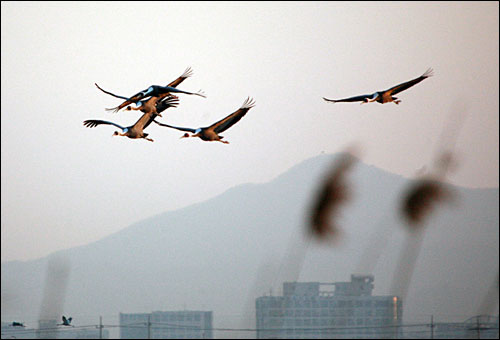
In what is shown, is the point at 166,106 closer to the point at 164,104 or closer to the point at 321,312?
the point at 164,104

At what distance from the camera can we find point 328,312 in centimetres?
18650

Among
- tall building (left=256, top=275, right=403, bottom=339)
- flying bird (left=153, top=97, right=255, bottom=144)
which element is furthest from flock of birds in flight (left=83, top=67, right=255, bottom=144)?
tall building (left=256, top=275, right=403, bottom=339)

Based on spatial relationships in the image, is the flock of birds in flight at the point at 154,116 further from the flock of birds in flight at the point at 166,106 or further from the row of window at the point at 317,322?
the row of window at the point at 317,322

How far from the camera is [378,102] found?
18688 millimetres

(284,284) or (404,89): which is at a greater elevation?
(284,284)

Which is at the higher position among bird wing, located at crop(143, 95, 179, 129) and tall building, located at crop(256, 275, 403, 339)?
tall building, located at crop(256, 275, 403, 339)

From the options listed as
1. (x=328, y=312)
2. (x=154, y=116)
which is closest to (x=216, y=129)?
(x=154, y=116)

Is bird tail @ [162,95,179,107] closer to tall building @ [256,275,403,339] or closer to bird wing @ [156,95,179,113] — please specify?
bird wing @ [156,95,179,113]

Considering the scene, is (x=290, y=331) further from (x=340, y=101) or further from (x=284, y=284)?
(x=340, y=101)

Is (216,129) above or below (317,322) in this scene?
below

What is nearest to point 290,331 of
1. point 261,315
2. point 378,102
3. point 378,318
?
point 261,315

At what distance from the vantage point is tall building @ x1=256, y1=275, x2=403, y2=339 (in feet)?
596

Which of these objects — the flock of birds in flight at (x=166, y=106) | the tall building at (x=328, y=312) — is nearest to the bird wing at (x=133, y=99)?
the flock of birds in flight at (x=166, y=106)

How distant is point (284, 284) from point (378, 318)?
62.7ft
